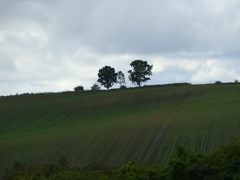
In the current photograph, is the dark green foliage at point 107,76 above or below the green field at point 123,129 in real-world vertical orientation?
above

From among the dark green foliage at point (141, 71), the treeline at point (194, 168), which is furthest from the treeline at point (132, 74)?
the treeline at point (194, 168)

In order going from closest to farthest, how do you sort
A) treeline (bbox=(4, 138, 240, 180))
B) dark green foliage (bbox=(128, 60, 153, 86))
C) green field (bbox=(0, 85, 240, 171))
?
treeline (bbox=(4, 138, 240, 180)), green field (bbox=(0, 85, 240, 171)), dark green foliage (bbox=(128, 60, 153, 86))

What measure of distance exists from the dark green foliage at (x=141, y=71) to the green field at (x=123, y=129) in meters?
47.7

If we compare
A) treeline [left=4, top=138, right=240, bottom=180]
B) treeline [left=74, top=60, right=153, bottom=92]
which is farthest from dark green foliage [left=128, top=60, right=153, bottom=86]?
treeline [left=4, top=138, right=240, bottom=180]

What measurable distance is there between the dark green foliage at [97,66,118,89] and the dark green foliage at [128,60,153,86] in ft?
23.4

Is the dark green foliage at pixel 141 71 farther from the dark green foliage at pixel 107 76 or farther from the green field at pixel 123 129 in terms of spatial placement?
the green field at pixel 123 129

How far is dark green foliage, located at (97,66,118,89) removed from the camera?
14312cm

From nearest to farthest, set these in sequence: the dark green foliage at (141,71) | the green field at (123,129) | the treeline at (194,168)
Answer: the treeline at (194,168), the green field at (123,129), the dark green foliage at (141,71)

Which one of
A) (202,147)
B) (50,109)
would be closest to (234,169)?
(202,147)

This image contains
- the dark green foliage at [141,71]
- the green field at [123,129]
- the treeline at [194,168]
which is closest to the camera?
the treeline at [194,168]

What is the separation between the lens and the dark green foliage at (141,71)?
140 meters

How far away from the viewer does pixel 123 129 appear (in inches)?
2345

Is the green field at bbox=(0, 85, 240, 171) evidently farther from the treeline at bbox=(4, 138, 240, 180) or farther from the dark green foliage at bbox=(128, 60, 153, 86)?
the dark green foliage at bbox=(128, 60, 153, 86)

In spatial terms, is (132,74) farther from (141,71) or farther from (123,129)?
(123,129)
